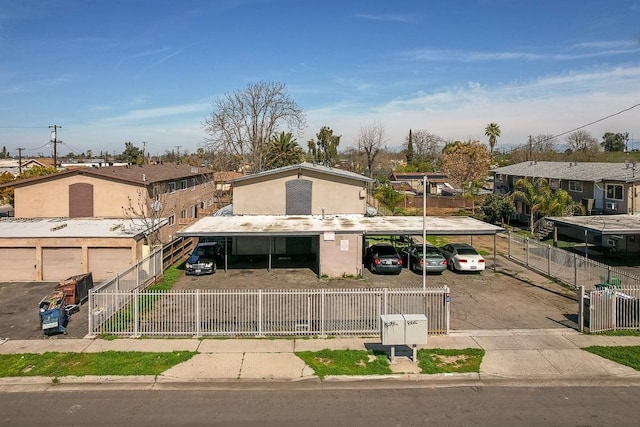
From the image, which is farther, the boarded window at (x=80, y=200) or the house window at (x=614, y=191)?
the house window at (x=614, y=191)

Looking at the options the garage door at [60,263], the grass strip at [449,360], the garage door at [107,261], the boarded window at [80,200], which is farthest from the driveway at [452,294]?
the boarded window at [80,200]

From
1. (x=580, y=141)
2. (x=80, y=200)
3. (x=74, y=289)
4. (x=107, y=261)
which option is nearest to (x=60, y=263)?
(x=107, y=261)

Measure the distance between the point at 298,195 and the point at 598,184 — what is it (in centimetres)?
2417

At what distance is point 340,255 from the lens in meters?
24.8

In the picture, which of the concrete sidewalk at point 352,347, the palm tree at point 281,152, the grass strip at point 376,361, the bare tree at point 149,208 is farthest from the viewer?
the palm tree at point 281,152

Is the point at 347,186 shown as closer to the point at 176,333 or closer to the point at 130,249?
the point at 130,249

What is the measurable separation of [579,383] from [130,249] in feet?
67.4

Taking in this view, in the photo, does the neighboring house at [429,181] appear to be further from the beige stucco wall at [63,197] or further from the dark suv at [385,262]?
the beige stucco wall at [63,197]

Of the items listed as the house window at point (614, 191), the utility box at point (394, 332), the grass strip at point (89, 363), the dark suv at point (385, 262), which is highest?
the house window at point (614, 191)

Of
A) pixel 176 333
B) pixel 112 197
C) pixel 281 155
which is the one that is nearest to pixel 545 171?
pixel 281 155

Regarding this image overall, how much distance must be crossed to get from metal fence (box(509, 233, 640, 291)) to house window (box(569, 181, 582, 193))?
15.6m

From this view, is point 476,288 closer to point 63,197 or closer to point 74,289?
point 74,289

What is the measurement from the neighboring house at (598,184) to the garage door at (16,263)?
3749 centimetres

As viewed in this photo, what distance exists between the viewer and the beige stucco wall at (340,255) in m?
24.7
